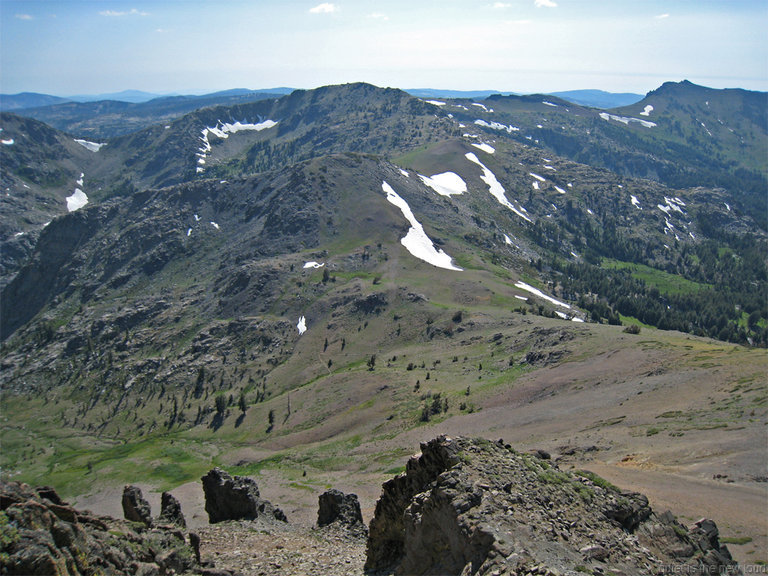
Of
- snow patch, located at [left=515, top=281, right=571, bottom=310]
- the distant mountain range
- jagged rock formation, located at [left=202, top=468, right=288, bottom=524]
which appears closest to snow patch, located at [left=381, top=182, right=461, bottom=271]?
the distant mountain range

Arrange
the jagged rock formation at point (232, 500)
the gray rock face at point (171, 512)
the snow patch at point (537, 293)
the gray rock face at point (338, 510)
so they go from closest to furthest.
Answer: the gray rock face at point (171, 512) → the gray rock face at point (338, 510) → the jagged rock formation at point (232, 500) → the snow patch at point (537, 293)

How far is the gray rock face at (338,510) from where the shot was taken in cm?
3275

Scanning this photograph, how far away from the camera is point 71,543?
54.3ft

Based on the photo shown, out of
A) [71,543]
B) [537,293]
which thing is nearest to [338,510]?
[71,543]

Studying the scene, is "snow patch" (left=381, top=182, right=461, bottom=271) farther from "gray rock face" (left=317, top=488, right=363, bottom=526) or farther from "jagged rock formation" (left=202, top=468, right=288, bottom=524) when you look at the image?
"gray rock face" (left=317, top=488, right=363, bottom=526)

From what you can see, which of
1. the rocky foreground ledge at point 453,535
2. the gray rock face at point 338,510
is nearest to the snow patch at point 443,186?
the gray rock face at point 338,510

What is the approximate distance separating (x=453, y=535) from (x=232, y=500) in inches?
886

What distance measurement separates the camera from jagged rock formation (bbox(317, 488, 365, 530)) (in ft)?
107

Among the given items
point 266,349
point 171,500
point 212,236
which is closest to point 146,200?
point 212,236

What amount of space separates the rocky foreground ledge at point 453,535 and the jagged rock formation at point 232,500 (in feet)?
26.2

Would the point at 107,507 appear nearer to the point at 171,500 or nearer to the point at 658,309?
the point at 171,500

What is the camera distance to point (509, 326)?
96125 mm

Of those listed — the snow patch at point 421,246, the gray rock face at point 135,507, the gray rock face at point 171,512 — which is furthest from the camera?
the snow patch at point 421,246

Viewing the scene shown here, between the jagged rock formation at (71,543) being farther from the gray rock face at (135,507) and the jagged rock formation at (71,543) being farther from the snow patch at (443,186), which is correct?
the snow patch at (443,186)
